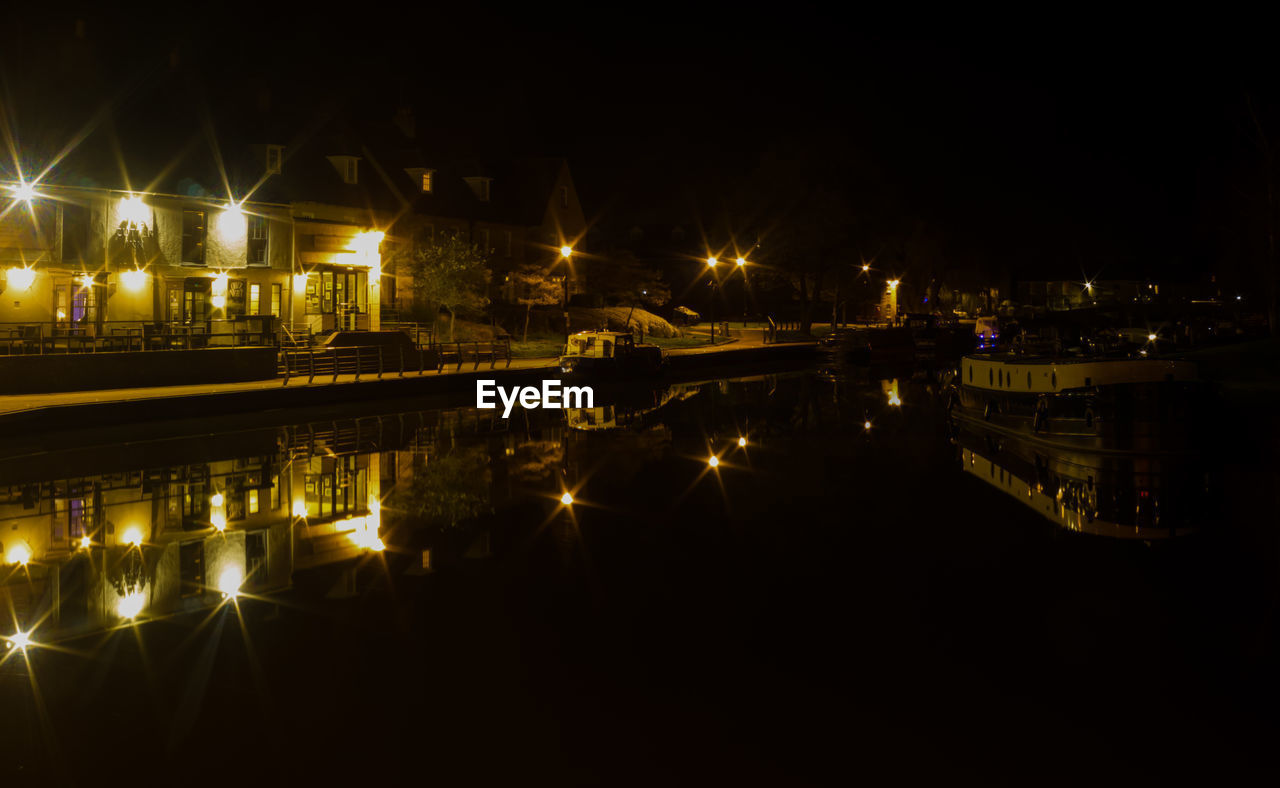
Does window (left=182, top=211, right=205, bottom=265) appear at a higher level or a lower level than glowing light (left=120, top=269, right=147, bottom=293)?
higher

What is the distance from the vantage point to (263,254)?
146 feet

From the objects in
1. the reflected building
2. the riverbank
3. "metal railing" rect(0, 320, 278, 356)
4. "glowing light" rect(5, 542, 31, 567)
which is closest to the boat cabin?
the riverbank

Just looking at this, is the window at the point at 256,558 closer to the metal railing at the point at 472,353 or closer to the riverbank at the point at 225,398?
the riverbank at the point at 225,398

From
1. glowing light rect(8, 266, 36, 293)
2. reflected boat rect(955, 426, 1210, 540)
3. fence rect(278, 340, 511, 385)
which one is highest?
glowing light rect(8, 266, 36, 293)

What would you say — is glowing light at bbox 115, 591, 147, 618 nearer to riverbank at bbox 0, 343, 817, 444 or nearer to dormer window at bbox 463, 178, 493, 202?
riverbank at bbox 0, 343, 817, 444

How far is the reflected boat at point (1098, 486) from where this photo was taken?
14562mm

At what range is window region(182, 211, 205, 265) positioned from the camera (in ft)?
138

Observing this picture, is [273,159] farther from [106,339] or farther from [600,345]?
[106,339]

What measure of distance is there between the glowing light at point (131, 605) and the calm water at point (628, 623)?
84 millimetres

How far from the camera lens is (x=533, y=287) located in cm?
5978

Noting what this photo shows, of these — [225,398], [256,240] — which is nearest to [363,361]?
[256,240]

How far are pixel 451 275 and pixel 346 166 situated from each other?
23.8 feet

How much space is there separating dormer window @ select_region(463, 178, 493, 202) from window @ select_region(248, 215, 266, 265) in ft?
66.2

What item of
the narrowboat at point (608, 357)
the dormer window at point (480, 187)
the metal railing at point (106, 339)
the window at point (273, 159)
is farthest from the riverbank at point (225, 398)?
the dormer window at point (480, 187)
